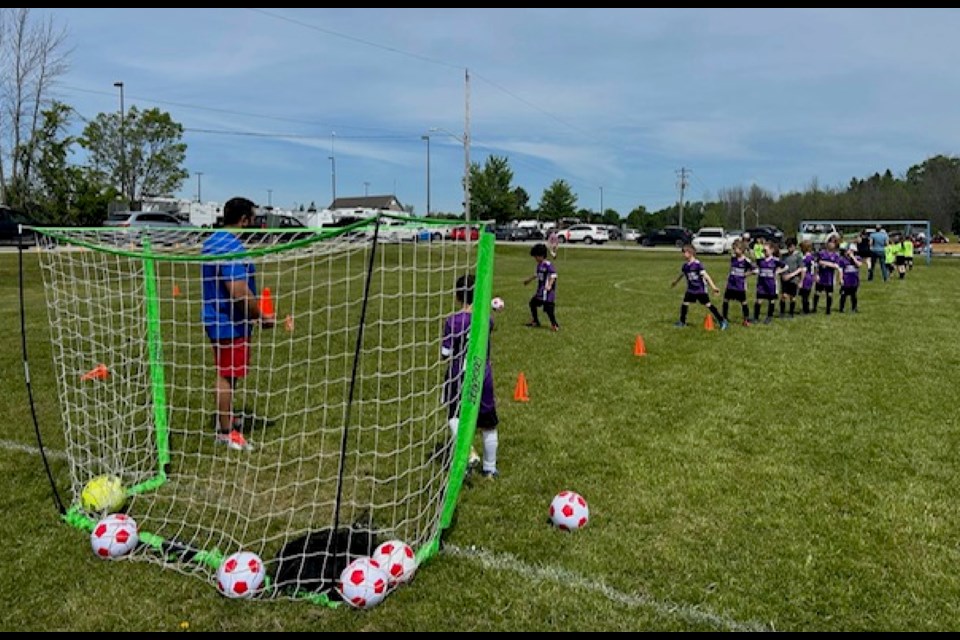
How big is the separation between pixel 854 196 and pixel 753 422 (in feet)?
239

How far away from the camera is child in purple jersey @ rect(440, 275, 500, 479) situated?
4566mm

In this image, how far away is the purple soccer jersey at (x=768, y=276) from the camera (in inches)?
497

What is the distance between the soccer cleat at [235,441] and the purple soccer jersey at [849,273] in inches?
499

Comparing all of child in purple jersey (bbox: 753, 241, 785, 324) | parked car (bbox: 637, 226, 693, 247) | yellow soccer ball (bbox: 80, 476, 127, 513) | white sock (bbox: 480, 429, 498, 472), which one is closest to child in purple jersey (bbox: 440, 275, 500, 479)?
white sock (bbox: 480, 429, 498, 472)

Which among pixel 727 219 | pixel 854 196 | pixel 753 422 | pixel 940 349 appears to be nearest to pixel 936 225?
pixel 854 196

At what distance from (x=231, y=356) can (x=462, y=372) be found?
1.93 meters

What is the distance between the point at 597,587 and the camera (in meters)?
3.46

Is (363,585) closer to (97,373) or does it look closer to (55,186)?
(97,373)

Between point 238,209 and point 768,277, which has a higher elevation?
point 238,209

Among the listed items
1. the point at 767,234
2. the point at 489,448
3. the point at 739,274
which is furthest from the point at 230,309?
the point at 767,234

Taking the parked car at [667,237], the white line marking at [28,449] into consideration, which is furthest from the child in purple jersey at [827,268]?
the parked car at [667,237]

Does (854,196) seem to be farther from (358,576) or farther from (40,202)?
(358,576)

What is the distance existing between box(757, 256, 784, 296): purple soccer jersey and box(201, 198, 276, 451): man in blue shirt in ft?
33.0

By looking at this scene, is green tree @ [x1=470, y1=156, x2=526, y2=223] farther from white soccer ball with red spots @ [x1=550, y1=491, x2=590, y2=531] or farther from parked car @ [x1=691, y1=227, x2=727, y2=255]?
white soccer ball with red spots @ [x1=550, y1=491, x2=590, y2=531]
